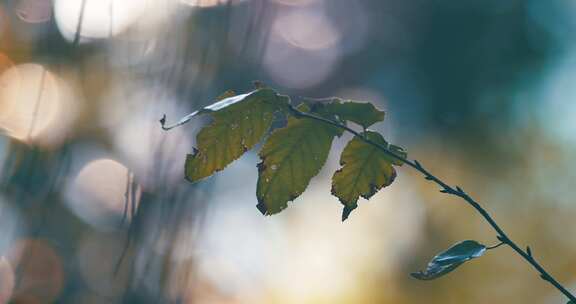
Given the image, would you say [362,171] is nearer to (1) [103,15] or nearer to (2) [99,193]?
(1) [103,15]

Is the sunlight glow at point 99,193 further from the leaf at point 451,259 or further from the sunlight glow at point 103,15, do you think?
the leaf at point 451,259

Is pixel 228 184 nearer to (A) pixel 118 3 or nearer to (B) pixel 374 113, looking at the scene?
(A) pixel 118 3

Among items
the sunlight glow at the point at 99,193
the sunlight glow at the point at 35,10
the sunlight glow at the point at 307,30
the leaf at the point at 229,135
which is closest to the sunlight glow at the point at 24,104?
the sunlight glow at the point at 35,10

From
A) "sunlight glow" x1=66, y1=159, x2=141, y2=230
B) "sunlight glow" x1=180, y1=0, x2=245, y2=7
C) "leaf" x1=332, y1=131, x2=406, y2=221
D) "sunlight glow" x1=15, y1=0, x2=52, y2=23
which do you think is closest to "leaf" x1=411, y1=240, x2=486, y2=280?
"leaf" x1=332, y1=131, x2=406, y2=221

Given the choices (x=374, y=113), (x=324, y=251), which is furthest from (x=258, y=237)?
(x=374, y=113)

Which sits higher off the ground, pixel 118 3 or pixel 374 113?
pixel 118 3

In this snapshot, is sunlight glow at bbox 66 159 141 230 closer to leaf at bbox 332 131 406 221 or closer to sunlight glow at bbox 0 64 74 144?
sunlight glow at bbox 0 64 74 144
